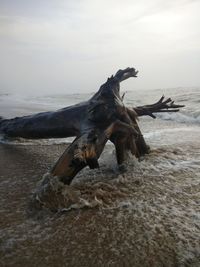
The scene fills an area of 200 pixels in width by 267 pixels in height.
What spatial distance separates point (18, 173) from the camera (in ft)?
13.4

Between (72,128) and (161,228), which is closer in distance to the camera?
(161,228)

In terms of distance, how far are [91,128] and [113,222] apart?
142 centimetres

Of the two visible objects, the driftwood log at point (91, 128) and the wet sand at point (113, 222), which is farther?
the driftwood log at point (91, 128)

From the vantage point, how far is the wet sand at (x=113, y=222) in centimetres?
213

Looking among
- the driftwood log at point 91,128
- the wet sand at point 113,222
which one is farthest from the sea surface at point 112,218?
the driftwood log at point 91,128

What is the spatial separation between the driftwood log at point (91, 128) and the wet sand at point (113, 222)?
0.33 meters

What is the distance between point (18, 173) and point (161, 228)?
228 cm

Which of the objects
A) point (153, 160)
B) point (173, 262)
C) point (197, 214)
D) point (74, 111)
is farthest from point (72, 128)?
point (173, 262)

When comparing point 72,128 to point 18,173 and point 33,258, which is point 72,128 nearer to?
point 18,173

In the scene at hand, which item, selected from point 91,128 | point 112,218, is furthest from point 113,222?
point 91,128

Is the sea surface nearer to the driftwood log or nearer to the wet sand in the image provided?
the wet sand

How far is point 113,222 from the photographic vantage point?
2.60 m

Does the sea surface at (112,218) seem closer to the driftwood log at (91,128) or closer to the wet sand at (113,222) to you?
the wet sand at (113,222)

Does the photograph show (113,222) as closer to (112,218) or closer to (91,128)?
(112,218)
